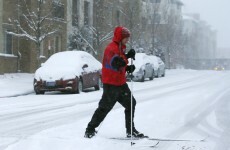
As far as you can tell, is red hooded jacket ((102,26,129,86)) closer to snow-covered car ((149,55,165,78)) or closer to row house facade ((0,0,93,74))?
row house facade ((0,0,93,74))

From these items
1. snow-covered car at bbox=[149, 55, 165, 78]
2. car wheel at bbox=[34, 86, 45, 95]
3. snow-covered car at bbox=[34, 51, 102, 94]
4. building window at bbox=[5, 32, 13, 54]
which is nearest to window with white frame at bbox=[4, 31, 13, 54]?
building window at bbox=[5, 32, 13, 54]

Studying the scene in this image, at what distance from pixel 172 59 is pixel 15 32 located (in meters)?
43.9

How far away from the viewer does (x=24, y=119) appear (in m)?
10.5

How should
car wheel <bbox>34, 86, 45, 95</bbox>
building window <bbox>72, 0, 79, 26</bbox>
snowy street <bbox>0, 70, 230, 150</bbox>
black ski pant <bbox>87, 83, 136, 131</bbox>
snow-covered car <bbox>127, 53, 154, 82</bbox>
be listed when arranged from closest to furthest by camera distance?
snowy street <bbox>0, 70, 230, 150</bbox>, black ski pant <bbox>87, 83, 136, 131</bbox>, car wheel <bbox>34, 86, 45, 95</bbox>, snow-covered car <bbox>127, 53, 154, 82</bbox>, building window <bbox>72, 0, 79, 26</bbox>

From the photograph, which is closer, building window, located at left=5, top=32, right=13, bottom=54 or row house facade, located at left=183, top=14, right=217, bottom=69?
building window, located at left=5, top=32, right=13, bottom=54

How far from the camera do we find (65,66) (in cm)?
1923

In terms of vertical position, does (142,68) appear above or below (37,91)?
above

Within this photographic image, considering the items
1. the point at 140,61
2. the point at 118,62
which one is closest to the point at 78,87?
the point at 118,62

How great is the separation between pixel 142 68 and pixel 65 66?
10.3 metres

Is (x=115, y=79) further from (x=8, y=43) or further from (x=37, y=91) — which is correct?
(x=8, y=43)

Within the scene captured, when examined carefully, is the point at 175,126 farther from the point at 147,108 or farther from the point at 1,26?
the point at 1,26

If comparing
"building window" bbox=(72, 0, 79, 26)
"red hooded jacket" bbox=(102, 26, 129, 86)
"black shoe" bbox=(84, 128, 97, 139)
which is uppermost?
"building window" bbox=(72, 0, 79, 26)

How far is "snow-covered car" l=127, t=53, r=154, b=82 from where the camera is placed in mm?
28328

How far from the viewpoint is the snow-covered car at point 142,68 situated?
92.9 feet
